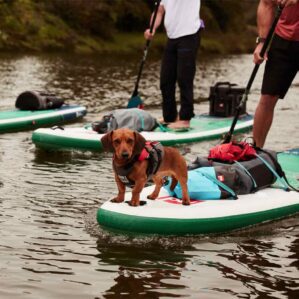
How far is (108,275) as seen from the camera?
5.19 metres

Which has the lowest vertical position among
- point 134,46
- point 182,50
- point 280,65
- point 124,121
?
point 124,121

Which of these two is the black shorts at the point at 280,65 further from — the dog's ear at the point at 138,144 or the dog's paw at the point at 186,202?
the dog's ear at the point at 138,144

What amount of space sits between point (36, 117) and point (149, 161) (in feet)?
18.8

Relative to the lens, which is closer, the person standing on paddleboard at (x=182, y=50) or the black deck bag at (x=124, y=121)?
the black deck bag at (x=124, y=121)

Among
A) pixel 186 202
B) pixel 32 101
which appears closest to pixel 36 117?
pixel 32 101

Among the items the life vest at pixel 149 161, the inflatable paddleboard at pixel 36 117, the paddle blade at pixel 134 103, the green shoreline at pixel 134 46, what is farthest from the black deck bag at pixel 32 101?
the green shoreline at pixel 134 46

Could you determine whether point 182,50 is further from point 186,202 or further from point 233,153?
point 186,202

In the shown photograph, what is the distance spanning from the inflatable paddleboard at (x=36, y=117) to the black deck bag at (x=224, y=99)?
224 cm

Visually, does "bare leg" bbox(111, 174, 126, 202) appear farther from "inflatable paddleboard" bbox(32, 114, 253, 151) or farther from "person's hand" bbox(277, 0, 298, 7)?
"inflatable paddleboard" bbox(32, 114, 253, 151)

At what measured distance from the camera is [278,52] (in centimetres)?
784

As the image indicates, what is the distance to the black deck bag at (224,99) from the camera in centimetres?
1167

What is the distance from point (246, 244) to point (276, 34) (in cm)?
280

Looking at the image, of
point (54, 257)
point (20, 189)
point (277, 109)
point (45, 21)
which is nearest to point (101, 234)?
point (54, 257)

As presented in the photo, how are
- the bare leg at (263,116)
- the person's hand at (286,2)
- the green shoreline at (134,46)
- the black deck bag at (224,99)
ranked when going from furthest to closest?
the green shoreline at (134,46) → the black deck bag at (224,99) → the bare leg at (263,116) → the person's hand at (286,2)
